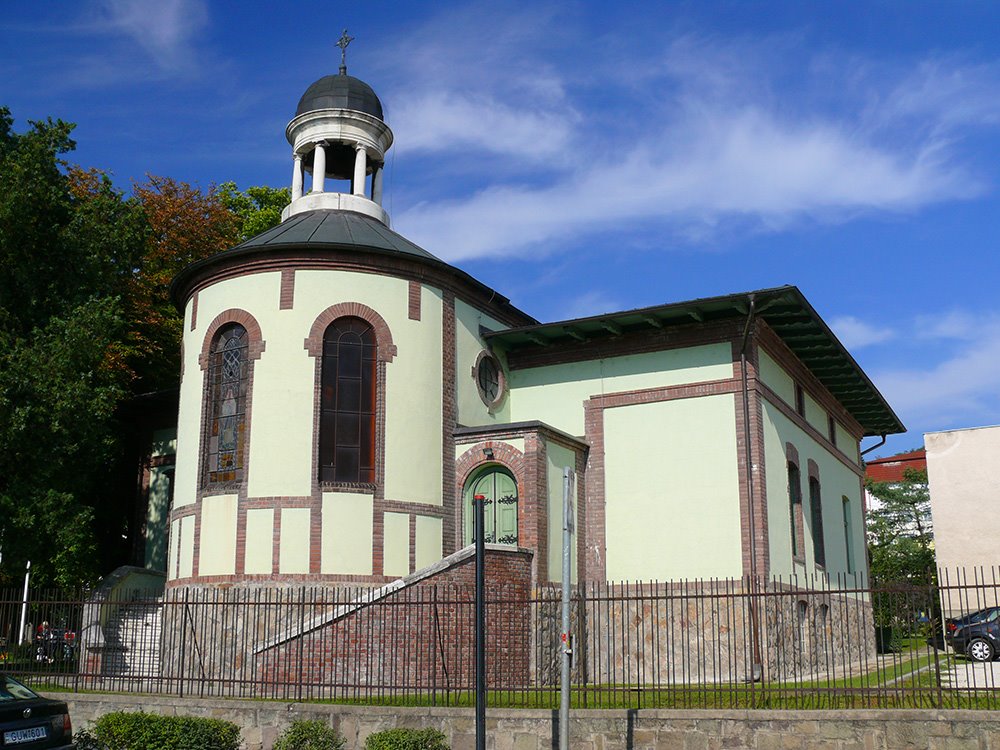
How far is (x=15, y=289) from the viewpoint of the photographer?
21438 millimetres

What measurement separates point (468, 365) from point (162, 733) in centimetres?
1116

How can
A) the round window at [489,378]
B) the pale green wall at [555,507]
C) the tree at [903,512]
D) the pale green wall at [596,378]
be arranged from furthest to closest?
the tree at [903,512] → the round window at [489,378] → the pale green wall at [596,378] → the pale green wall at [555,507]

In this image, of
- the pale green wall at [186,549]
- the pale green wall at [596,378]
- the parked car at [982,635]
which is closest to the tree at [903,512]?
the parked car at [982,635]

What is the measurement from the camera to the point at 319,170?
933 inches

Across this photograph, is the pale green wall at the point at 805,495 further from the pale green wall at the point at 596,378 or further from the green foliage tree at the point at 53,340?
the green foliage tree at the point at 53,340

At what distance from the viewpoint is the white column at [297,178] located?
2398 centimetres

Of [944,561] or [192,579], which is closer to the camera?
[192,579]

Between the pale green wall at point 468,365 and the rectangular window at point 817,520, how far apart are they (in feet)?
25.8

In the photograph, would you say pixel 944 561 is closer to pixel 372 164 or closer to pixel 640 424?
pixel 640 424

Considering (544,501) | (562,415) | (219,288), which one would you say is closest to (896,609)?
(544,501)

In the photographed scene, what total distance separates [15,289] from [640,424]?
13.7m

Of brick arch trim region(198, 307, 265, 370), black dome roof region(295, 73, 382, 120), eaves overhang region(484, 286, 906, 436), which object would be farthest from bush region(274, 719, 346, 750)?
black dome roof region(295, 73, 382, 120)

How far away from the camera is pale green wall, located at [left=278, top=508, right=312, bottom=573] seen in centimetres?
1850

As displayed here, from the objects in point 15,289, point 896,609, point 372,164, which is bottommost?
point 896,609
